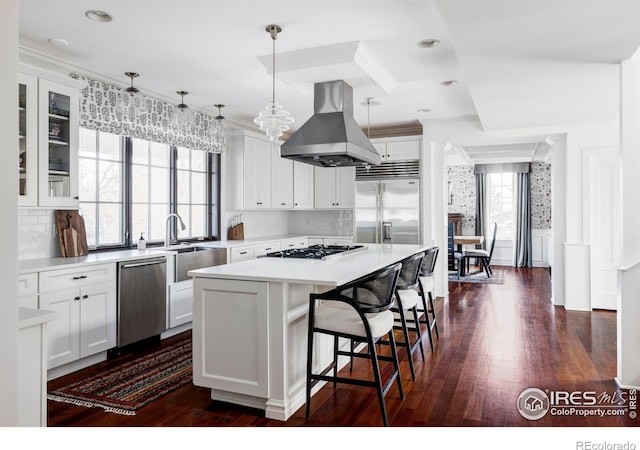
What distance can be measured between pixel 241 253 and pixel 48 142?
2453 mm

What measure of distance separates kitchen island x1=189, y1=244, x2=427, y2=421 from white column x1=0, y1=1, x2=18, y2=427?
4.99 ft

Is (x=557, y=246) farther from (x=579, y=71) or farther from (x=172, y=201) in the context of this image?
(x=172, y=201)

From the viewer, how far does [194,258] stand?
4637 millimetres

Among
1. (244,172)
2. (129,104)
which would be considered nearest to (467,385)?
(129,104)

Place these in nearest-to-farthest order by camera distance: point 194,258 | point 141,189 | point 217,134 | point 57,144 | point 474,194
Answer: point 57,144 → point 194,258 → point 141,189 → point 217,134 → point 474,194

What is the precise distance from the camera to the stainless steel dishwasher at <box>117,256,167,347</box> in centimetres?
384

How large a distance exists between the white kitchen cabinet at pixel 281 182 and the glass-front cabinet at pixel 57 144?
3070 mm

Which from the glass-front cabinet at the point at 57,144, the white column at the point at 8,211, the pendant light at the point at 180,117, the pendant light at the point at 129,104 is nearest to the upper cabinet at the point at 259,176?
the pendant light at the point at 180,117

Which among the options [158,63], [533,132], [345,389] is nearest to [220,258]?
[158,63]

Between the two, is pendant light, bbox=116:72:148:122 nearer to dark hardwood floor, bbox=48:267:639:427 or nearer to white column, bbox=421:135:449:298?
dark hardwood floor, bbox=48:267:639:427

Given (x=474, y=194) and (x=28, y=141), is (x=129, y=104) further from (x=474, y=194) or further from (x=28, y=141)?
(x=474, y=194)

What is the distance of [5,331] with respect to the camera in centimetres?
118

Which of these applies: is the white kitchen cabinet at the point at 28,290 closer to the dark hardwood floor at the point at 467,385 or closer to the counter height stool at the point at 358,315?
the dark hardwood floor at the point at 467,385

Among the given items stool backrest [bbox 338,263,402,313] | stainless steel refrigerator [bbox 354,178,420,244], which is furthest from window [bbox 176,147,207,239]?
stool backrest [bbox 338,263,402,313]
